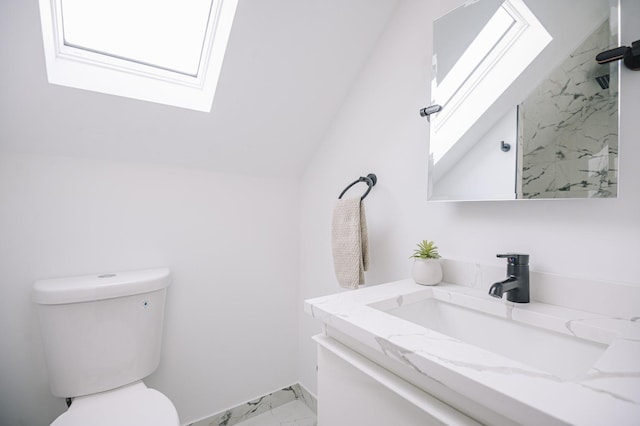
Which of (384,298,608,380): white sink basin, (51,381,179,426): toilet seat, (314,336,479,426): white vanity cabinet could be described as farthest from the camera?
(51,381,179,426): toilet seat

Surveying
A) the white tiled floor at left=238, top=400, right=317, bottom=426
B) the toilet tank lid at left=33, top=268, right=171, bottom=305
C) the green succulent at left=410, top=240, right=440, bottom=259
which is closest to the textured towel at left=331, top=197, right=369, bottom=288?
the green succulent at left=410, top=240, right=440, bottom=259

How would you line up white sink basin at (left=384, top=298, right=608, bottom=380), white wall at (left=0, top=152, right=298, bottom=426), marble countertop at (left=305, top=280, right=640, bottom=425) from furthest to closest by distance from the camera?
white wall at (left=0, top=152, right=298, bottom=426), white sink basin at (left=384, top=298, right=608, bottom=380), marble countertop at (left=305, top=280, right=640, bottom=425)

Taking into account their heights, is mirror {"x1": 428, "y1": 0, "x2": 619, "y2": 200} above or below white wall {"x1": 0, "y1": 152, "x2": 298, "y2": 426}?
above

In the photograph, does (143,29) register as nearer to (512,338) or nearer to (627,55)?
(627,55)

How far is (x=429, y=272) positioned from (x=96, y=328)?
48.5 inches

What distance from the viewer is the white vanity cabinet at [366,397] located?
1.86 ft

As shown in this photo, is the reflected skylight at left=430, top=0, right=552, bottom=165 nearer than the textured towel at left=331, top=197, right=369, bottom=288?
Yes

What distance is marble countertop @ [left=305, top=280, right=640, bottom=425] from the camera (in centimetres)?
42

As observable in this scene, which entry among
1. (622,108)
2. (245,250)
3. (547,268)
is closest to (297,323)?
(245,250)

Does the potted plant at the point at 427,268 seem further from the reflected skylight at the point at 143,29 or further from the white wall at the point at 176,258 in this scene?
the reflected skylight at the point at 143,29

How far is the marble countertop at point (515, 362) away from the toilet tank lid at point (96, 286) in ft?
2.61

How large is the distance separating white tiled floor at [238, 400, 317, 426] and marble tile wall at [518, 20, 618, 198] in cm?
157

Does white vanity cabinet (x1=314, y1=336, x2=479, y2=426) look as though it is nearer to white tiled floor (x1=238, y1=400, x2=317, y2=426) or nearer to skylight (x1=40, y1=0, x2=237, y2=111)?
white tiled floor (x1=238, y1=400, x2=317, y2=426)

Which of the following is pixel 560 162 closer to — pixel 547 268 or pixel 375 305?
pixel 547 268
